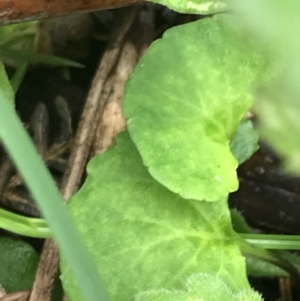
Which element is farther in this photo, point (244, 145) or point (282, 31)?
point (244, 145)

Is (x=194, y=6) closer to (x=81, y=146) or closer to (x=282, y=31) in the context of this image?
(x=81, y=146)

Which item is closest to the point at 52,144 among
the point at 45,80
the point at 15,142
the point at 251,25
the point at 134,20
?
the point at 45,80

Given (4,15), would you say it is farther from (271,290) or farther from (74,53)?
(271,290)

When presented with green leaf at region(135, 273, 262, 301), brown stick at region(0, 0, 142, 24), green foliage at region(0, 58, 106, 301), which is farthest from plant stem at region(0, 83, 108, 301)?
brown stick at region(0, 0, 142, 24)

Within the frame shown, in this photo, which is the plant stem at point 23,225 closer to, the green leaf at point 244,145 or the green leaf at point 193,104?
the green leaf at point 193,104

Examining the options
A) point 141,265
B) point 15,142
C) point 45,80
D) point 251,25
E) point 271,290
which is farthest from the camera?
point 45,80

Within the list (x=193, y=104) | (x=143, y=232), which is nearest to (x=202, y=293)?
(x=143, y=232)
